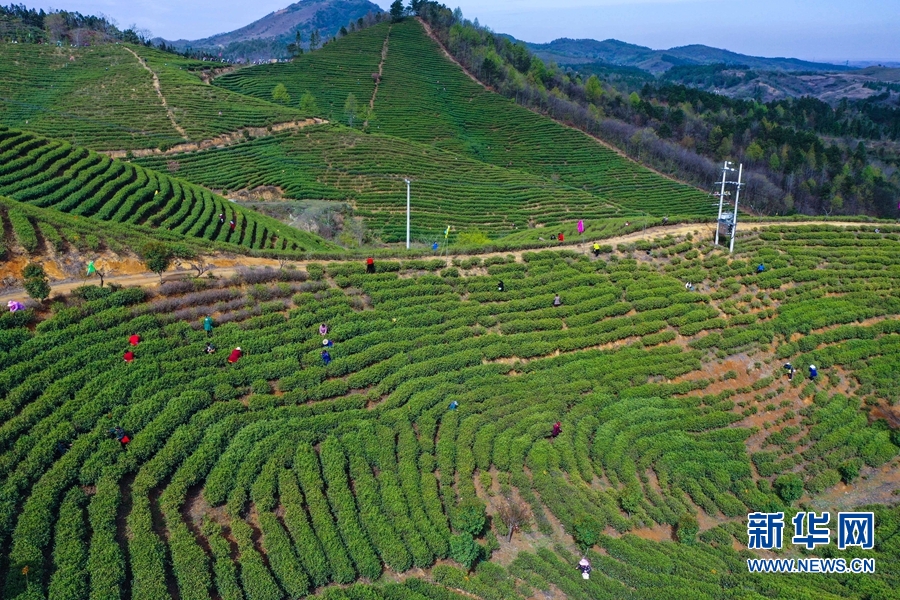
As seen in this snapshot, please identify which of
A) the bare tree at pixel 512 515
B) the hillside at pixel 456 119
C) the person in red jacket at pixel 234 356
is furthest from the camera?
the hillside at pixel 456 119

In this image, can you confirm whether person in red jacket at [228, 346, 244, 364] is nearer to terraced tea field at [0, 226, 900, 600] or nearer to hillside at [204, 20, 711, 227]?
terraced tea field at [0, 226, 900, 600]

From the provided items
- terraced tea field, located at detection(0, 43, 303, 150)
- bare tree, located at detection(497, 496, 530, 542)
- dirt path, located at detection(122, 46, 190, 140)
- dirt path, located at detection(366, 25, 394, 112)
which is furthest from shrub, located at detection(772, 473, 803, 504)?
dirt path, located at detection(366, 25, 394, 112)

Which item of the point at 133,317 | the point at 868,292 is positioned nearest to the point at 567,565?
the point at 133,317

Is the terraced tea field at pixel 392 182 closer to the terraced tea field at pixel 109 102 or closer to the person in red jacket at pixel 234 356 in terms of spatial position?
the terraced tea field at pixel 109 102

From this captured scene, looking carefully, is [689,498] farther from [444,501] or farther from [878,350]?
[878,350]

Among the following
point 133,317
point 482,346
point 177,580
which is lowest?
point 177,580

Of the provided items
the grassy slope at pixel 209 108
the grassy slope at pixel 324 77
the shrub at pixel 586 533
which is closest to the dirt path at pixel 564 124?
the grassy slope at pixel 324 77

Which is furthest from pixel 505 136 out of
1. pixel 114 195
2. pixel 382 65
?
pixel 114 195
